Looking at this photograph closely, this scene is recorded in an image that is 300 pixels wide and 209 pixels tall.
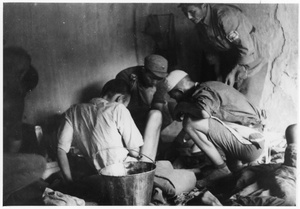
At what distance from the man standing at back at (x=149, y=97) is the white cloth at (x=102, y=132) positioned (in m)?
0.11

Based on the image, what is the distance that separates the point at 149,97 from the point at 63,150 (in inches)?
42.7

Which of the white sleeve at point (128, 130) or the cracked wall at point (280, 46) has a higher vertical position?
the cracked wall at point (280, 46)

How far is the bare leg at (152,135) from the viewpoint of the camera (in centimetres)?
408

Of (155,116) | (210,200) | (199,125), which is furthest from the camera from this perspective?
(155,116)

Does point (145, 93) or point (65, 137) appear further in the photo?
point (145, 93)

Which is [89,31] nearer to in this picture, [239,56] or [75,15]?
[75,15]

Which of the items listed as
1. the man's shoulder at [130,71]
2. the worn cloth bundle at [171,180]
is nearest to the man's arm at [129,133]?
the worn cloth bundle at [171,180]

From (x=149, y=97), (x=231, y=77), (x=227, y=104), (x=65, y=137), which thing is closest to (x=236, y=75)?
(x=231, y=77)

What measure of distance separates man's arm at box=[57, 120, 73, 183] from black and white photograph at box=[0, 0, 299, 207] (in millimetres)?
11

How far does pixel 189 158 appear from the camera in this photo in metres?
4.10

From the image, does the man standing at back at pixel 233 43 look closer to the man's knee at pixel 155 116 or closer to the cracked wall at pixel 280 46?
the cracked wall at pixel 280 46

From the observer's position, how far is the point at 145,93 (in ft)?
13.7

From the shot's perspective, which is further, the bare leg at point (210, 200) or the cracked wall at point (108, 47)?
the cracked wall at point (108, 47)

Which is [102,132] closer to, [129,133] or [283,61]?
[129,133]
